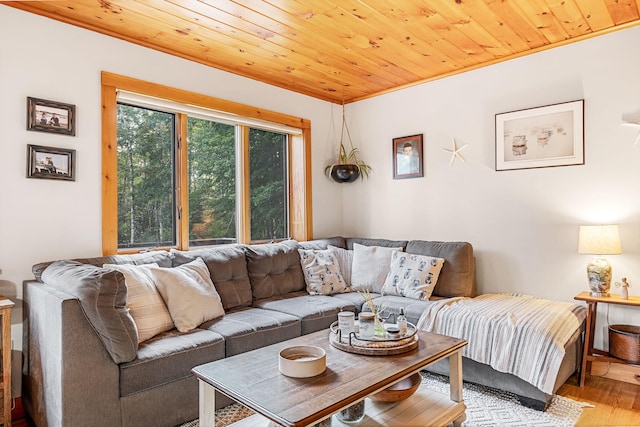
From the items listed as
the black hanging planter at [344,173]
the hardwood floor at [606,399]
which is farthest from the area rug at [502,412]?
the black hanging planter at [344,173]

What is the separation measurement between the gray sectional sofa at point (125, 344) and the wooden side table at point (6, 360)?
0.41 ft

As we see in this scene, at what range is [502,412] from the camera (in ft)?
7.66

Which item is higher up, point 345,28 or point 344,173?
point 345,28

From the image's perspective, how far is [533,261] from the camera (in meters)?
3.26

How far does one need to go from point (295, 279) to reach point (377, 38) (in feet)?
6.76

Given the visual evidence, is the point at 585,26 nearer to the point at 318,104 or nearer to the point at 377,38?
the point at 377,38

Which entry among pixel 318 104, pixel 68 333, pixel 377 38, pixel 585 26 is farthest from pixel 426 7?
pixel 68 333

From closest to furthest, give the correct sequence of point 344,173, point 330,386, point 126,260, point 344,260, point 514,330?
point 330,386 → point 514,330 → point 126,260 → point 344,260 → point 344,173

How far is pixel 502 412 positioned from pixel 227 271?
80.5 inches

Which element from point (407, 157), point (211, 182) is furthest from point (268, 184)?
point (407, 157)

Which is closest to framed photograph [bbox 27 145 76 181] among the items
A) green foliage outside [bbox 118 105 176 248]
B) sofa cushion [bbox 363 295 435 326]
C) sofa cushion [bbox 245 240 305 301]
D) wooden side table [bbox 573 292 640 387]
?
green foliage outside [bbox 118 105 176 248]

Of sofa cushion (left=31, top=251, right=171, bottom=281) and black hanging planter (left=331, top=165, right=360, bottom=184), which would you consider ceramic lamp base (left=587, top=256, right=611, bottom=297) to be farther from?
sofa cushion (left=31, top=251, right=171, bottom=281)

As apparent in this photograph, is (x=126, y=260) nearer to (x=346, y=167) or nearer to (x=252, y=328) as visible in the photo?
(x=252, y=328)

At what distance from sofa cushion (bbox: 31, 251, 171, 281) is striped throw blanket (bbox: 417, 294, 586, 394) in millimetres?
1871
